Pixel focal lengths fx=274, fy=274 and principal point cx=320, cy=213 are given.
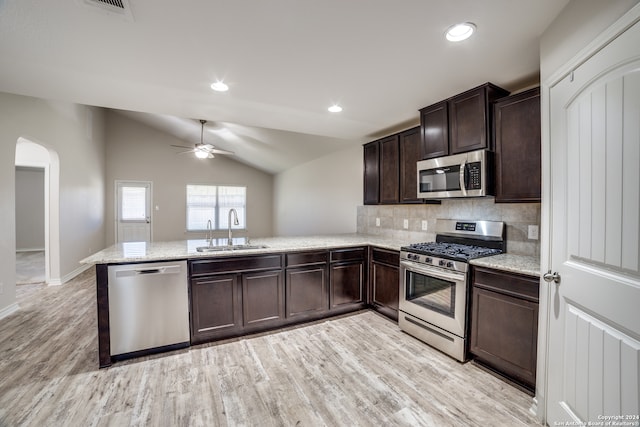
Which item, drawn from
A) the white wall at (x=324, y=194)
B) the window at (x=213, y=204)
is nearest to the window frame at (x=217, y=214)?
the window at (x=213, y=204)

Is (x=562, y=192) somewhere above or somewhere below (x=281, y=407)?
above

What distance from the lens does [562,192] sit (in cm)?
146

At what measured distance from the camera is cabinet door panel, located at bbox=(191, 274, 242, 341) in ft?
8.28

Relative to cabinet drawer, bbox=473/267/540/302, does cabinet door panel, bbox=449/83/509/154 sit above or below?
above

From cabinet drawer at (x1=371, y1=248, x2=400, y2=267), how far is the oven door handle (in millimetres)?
162

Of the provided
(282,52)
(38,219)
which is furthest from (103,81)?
(38,219)

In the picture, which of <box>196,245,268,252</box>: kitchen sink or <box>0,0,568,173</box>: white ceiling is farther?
<box>196,245,268,252</box>: kitchen sink

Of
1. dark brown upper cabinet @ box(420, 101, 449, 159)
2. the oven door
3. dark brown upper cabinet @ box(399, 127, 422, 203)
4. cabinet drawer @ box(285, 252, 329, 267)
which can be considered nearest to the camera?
the oven door

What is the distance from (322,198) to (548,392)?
434 centimetres

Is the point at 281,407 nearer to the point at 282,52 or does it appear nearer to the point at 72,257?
the point at 282,52

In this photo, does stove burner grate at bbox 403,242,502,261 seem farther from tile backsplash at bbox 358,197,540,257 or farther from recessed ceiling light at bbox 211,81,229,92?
recessed ceiling light at bbox 211,81,229,92

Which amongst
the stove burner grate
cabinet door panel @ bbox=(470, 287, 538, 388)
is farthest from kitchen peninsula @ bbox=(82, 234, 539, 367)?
cabinet door panel @ bbox=(470, 287, 538, 388)

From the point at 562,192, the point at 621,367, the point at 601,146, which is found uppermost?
the point at 601,146

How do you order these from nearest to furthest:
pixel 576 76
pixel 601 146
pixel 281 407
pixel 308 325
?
pixel 601 146, pixel 576 76, pixel 281 407, pixel 308 325
